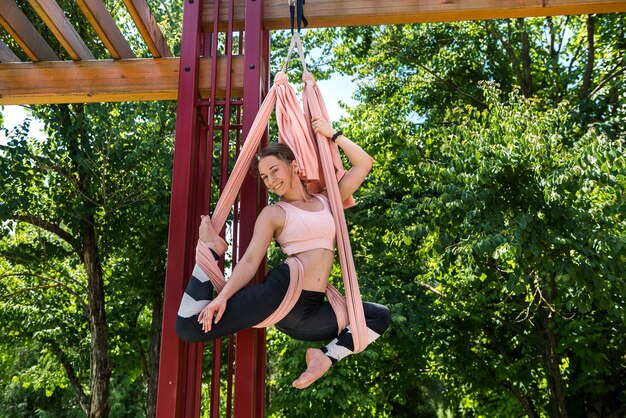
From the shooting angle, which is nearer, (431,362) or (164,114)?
(164,114)

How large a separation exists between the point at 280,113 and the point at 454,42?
6834mm

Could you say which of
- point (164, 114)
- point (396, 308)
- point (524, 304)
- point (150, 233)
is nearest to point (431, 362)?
point (524, 304)

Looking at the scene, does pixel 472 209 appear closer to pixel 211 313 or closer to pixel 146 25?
pixel 146 25

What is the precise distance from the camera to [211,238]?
5.86ft

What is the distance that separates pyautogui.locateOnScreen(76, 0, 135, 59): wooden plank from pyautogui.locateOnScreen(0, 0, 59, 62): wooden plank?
32cm

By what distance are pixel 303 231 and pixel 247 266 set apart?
213 mm

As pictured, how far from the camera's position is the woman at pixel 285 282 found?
1.66 metres

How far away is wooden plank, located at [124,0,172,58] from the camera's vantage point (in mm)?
2227

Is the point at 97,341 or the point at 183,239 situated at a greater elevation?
the point at 97,341

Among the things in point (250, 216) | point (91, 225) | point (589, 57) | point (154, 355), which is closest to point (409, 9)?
point (250, 216)

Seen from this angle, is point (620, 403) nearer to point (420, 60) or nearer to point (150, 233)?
point (420, 60)

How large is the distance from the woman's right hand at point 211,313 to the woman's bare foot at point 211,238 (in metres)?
0.19

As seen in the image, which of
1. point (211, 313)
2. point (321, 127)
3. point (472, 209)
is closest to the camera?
point (211, 313)

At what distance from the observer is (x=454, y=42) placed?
816 cm
